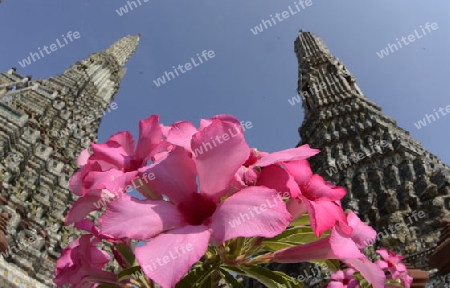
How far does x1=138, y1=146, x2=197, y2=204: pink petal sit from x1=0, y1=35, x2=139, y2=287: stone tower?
15.0 feet

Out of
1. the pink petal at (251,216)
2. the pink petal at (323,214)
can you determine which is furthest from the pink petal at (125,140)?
the pink petal at (323,214)

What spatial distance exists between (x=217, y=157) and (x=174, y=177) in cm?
11

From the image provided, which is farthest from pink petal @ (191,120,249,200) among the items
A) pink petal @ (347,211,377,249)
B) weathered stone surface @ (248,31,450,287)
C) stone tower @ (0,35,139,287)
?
weathered stone surface @ (248,31,450,287)

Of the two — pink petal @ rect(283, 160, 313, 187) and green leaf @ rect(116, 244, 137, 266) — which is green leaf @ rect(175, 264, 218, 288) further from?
pink petal @ rect(283, 160, 313, 187)

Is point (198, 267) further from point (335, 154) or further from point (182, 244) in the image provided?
point (335, 154)

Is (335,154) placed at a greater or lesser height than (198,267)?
lesser

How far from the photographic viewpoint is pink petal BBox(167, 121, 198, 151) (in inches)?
36.5

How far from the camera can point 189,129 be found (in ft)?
3.22

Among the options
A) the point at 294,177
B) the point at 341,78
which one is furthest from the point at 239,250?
the point at 341,78

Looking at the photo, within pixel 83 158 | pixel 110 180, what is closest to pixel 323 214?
pixel 110 180

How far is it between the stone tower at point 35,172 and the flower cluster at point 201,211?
431 cm

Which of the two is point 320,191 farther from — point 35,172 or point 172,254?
point 35,172

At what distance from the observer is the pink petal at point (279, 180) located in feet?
2.98

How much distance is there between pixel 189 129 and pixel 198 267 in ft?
1.26
